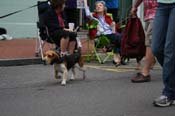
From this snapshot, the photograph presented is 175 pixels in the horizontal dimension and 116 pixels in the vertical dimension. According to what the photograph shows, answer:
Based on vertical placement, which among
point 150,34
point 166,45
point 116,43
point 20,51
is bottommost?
point 20,51

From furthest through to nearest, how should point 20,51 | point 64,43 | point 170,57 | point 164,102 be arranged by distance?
point 20,51 → point 64,43 → point 164,102 → point 170,57

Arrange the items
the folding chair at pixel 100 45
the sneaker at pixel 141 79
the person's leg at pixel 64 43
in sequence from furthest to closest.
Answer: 1. the folding chair at pixel 100 45
2. the person's leg at pixel 64 43
3. the sneaker at pixel 141 79

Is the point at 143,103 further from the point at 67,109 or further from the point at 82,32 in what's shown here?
the point at 82,32

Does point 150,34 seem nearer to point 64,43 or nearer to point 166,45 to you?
point 166,45

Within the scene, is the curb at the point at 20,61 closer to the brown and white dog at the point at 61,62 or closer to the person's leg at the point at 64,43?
the person's leg at the point at 64,43

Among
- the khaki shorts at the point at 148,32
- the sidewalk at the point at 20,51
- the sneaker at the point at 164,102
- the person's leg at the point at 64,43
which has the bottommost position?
the sidewalk at the point at 20,51

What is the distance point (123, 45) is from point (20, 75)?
2.23 meters

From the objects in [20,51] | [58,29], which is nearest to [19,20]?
[20,51]

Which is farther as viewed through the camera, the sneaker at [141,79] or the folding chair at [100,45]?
the folding chair at [100,45]

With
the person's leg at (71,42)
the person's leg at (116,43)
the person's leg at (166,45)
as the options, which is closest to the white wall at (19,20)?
the person's leg at (116,43)

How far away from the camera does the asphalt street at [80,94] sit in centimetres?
633

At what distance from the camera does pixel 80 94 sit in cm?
751

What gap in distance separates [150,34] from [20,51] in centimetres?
498

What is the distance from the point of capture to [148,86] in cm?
797
